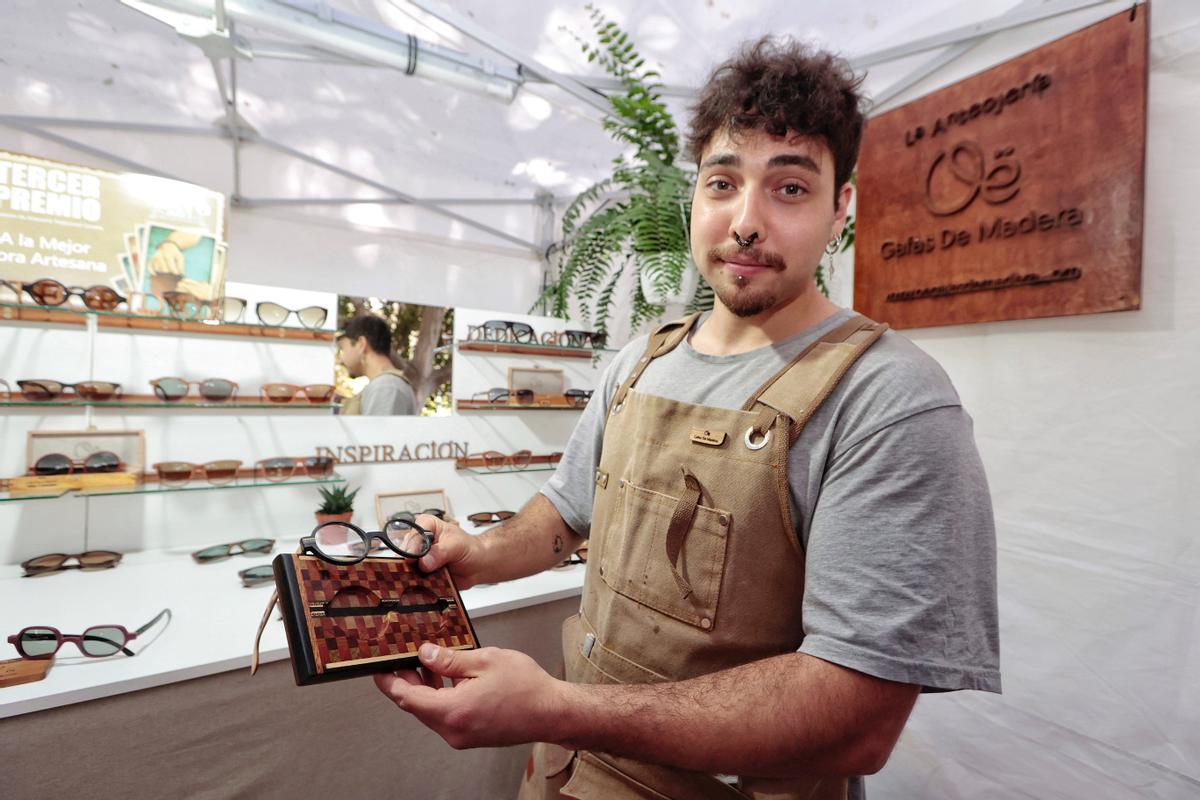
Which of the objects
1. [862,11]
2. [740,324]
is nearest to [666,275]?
[862,11]

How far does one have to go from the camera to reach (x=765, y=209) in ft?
3.65

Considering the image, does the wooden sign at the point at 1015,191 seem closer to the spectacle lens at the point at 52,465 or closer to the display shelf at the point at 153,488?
the display shelf at the point at 153,488

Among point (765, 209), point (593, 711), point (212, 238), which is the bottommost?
point (593, 711)

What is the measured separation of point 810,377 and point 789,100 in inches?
21.9

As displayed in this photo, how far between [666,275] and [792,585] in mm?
1875

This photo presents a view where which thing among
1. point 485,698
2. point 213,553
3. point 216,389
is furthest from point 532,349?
point 485,698

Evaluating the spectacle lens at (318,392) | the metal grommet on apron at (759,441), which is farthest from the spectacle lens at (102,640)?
the metal grommet on apron at (759,441)

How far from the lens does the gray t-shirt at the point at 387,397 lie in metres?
2.75

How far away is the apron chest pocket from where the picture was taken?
1048 millimetres

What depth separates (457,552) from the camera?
1270 mm

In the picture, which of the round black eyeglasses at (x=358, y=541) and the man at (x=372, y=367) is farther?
the man at (x=372, y=367)

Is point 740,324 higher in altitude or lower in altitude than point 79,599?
higher

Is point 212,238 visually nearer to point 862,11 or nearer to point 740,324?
point 740,324

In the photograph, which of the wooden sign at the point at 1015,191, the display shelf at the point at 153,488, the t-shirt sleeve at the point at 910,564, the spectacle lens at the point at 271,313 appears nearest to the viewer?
the t-shirt sleeve at the point at 910,564
